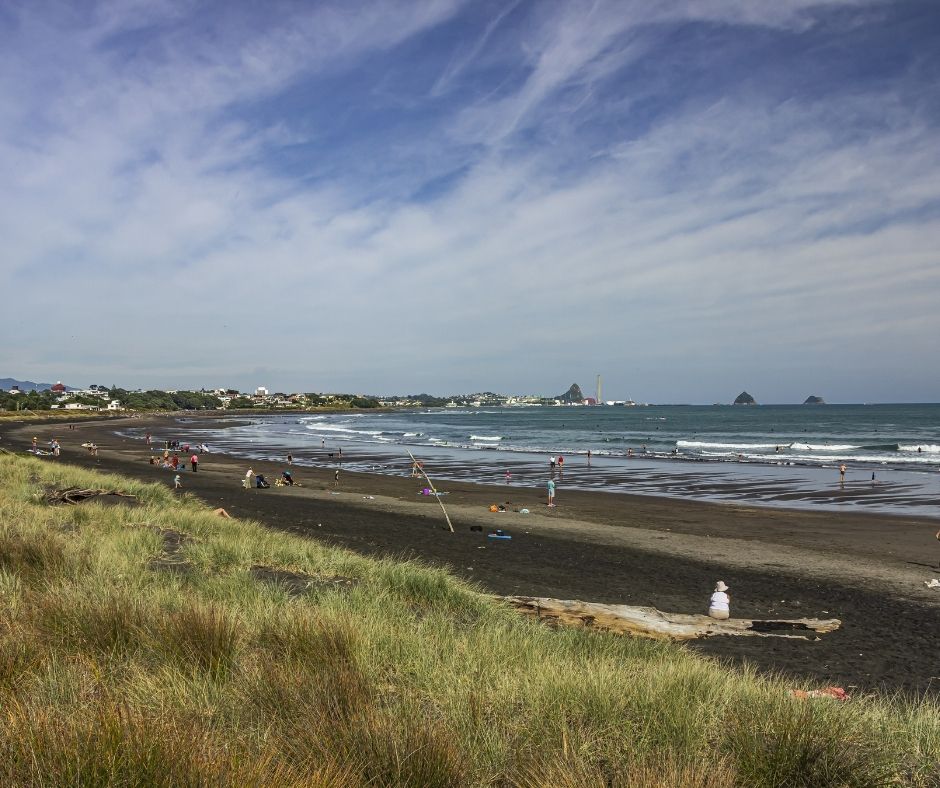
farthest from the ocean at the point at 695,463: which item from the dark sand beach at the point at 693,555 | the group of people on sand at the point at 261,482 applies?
the group of people on sand at the point at 261,482

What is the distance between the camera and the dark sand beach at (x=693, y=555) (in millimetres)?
8789

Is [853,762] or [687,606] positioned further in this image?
[687,606]

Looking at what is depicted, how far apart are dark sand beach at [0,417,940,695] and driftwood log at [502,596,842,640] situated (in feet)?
0.80

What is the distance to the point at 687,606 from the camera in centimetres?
1102

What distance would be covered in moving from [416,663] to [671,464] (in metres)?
40.2

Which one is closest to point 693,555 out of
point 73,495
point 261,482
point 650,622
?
point 650,622

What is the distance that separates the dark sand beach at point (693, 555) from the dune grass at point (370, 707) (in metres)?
3.17

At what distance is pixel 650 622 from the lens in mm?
8469

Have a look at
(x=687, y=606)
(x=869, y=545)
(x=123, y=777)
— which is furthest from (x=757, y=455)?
(x=123, y=777)

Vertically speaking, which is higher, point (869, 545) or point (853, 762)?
point (853, 762)

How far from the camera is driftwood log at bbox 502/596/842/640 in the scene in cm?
827

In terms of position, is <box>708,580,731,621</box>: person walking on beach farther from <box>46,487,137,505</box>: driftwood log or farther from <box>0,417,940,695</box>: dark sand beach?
<box>46,487,137,505</box>: driftwood log

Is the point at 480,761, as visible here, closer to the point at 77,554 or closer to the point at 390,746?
the point at 390,746

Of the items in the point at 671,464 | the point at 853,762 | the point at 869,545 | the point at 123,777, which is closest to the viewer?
the point at 123,777
